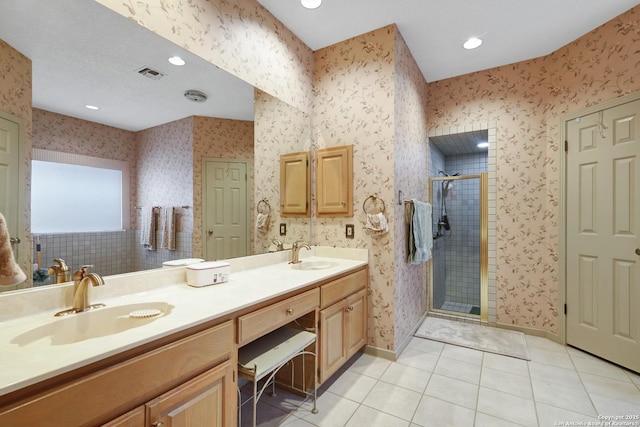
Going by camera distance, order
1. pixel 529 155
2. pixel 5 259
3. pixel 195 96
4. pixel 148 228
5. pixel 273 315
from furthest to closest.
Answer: pixel 529 155
pixel 195 96
pixel 148 228
pixel 273 315
pixel 5 259

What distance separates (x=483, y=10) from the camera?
2197 millimetres

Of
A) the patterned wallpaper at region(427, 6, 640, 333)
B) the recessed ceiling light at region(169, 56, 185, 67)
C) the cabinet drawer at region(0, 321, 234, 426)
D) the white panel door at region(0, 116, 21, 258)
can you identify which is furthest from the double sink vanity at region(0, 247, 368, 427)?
the patterned wallpaper at region(427, 6, 640, 333)

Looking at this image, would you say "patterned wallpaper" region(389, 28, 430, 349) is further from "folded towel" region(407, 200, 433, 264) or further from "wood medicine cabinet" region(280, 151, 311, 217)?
"wood medicine cabinet" region(280, 151, 311, 217)

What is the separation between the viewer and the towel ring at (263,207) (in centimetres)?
220

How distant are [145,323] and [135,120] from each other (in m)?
1.07

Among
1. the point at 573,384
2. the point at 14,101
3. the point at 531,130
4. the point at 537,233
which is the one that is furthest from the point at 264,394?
the point at 531,130

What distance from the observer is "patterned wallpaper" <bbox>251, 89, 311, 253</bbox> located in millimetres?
2182

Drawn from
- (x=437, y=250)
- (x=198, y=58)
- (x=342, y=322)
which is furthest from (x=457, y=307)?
(x=198, y=58)

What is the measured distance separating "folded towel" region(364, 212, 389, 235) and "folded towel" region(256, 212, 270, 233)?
827 mm

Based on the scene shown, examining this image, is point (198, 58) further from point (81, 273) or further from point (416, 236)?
point (416, 236)

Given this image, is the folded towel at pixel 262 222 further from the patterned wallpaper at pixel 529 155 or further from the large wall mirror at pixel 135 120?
the patterned wallpaper at pixel 529 155

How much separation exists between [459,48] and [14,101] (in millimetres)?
3157

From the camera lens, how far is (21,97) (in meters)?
1.12

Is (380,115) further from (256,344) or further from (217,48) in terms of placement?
(256,344)
